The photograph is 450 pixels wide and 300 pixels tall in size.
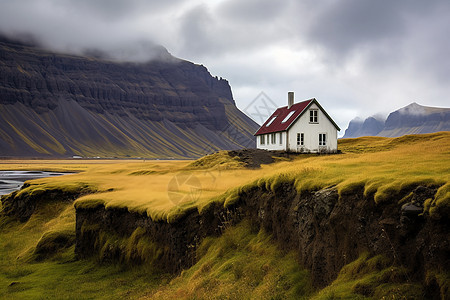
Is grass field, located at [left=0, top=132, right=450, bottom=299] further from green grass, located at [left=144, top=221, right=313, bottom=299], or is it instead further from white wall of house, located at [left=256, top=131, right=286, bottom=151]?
white wall of house, located at [left=256, top=131, right=286, bottom=151]

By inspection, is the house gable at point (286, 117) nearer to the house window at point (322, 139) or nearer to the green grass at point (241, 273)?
the house window at point (322, 139)

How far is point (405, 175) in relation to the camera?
13188 millimetres

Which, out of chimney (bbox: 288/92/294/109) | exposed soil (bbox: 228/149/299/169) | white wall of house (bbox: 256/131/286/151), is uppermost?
chimney (bbox: 288/92/294/109)

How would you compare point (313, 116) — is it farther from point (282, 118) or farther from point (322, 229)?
point (322, 229)

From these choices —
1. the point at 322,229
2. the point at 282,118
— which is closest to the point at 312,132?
the point at 282,118

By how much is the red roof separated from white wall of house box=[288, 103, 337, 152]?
77 centimetres

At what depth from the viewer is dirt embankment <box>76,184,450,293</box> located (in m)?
10.3

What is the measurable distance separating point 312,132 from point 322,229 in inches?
1714

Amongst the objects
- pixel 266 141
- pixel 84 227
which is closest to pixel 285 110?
pixel 266 141

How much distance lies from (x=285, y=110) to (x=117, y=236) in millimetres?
41925

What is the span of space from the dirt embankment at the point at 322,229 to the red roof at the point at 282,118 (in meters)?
35.6

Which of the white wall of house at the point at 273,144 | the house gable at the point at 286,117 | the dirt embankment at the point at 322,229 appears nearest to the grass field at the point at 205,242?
the dirt embankment at the point at 322,229

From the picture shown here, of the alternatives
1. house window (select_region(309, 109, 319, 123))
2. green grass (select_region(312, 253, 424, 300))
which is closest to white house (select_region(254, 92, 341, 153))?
house window (select_region(309, 109, 319, 123))

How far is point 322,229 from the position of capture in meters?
13.5
